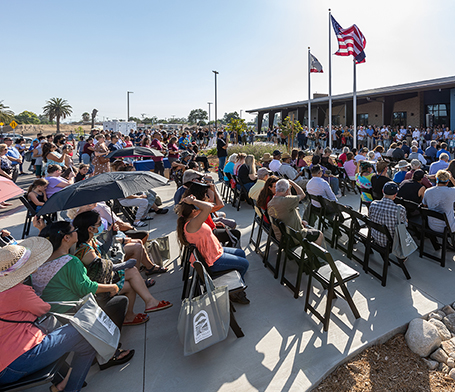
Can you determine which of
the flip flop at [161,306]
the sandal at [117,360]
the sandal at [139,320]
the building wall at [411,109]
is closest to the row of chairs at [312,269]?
the flip flop at [161,306]

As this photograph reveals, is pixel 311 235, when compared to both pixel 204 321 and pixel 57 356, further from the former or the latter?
pixel 57 356

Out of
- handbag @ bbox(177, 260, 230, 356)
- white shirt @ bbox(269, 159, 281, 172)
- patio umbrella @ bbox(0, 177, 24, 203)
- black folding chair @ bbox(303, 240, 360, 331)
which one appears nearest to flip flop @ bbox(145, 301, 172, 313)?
handbag @ bbox(177, 260, 230, 356)

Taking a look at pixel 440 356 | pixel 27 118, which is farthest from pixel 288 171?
pixel 27 118

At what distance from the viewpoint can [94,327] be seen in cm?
237

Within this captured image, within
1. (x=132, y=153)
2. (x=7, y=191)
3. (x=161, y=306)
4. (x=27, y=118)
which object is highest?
(x=27, y=118)

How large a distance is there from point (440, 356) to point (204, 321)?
2.26m

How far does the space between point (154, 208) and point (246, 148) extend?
30.4 ft

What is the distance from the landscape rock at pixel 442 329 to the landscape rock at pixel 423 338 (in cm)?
19

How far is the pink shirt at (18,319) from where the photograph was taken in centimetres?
206

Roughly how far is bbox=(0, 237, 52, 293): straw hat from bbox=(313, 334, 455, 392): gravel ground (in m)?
2.49

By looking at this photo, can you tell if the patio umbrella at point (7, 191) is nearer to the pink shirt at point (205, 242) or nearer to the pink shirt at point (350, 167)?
the pink shirt at point (205, 242)

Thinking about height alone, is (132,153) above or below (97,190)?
above

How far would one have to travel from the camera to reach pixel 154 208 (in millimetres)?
7379

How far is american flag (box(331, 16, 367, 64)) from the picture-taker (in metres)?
13.4
